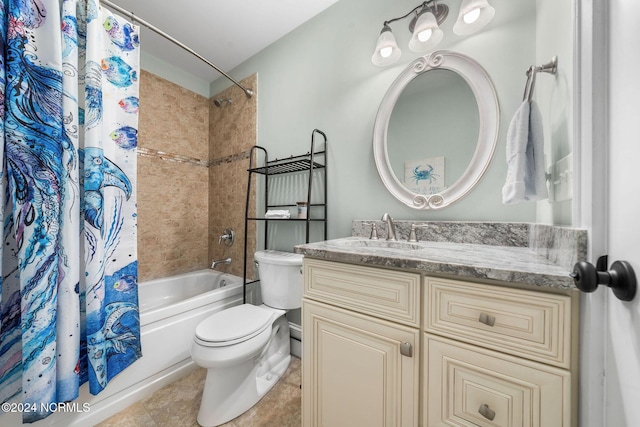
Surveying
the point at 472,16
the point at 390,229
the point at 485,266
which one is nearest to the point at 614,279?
the point at 485,266

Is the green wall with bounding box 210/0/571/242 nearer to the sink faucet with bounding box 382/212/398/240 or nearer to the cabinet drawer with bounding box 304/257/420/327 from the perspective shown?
the sink faucet with bounding box 382/212/398/240

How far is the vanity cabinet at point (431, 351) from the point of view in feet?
1.71

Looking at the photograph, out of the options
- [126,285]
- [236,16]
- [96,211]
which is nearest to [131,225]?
[96,211]

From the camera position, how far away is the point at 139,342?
119cm

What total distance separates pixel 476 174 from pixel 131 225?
1722 mm

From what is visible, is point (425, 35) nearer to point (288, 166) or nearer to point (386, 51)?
point (386, 51)

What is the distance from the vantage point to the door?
0.35m

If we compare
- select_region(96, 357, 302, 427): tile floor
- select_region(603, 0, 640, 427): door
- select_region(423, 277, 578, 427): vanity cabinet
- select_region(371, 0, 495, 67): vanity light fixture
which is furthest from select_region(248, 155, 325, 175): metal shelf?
select_region(96, 357, 302, 427): tile floor

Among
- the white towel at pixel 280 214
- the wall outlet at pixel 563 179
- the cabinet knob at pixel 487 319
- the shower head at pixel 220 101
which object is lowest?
the cabinet knob at pixel 487 319

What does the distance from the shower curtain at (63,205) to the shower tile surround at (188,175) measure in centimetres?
100

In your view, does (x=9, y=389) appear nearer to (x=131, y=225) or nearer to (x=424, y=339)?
(x=131, y=225)

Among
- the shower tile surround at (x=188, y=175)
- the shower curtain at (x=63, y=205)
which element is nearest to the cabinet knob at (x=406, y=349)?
the shower curtain at (x=63, y=205)

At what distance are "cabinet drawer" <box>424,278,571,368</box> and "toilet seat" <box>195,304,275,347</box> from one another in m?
0.91

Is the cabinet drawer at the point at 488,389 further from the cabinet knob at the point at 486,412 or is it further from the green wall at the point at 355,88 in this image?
the green wall at the point at 355,88
